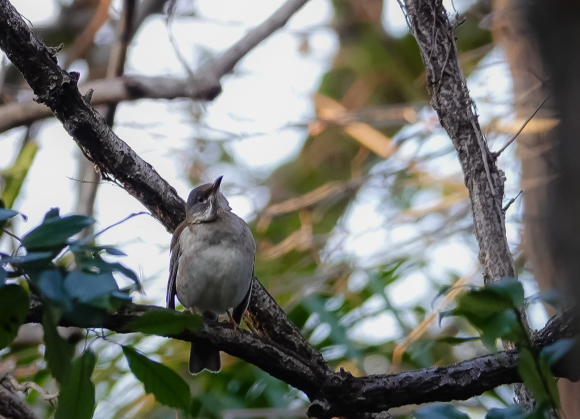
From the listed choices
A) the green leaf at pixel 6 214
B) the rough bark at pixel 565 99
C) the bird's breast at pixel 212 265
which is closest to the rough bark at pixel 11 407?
the bird's breast at pixel 212 265

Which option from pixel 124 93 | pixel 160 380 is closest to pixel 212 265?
pixel 124 93

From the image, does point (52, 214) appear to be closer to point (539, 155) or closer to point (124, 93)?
point (539, 155)

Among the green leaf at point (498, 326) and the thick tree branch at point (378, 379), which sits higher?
the thick tree branch at point (378, 379)

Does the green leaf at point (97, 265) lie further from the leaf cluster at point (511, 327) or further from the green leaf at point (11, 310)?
the leaf cluster at point (511, 327)

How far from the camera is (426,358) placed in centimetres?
489

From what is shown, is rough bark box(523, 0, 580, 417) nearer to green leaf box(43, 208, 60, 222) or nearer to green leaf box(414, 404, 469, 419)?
green leaf box(414, 404, 469, 419)

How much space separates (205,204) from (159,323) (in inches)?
108

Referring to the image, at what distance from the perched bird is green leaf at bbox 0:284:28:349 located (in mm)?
2170

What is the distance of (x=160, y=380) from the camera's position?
1.77 m

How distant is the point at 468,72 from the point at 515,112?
1.25 metres

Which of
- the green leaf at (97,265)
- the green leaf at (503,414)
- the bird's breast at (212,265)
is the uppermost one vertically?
the bird's breast at (212,265)

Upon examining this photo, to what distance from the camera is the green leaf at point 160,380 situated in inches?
66.7

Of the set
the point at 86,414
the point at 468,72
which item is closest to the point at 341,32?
the point at 468,72

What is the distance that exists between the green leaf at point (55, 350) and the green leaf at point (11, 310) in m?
0.07
